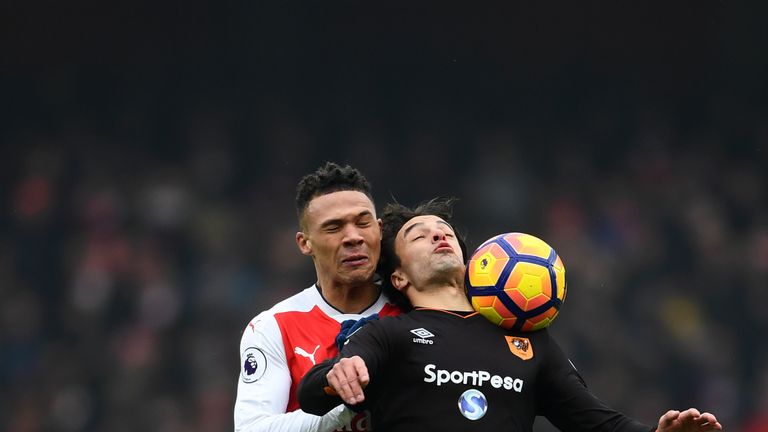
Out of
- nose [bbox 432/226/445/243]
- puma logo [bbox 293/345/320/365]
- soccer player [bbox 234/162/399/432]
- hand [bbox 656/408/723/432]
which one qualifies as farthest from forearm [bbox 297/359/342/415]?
hand [bbox 656/408/723/432]

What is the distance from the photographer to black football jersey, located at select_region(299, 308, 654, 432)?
446 centimetres

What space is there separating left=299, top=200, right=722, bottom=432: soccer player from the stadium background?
702cm

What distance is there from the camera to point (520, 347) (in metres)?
4.69

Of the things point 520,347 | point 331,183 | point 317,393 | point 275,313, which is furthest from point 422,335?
point 331,183

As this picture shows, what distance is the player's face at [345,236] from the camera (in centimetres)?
499

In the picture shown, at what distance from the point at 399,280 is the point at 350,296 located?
0.26 metres

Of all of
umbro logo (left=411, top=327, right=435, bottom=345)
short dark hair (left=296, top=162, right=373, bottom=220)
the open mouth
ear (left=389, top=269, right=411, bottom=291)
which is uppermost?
short dark hair (left=296, top=162, right=373, bottom=220)

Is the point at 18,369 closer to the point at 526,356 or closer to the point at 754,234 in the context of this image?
the point at 754,234

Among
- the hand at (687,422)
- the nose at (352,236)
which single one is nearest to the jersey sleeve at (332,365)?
the nose at (352,236)

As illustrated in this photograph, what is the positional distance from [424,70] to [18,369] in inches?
231

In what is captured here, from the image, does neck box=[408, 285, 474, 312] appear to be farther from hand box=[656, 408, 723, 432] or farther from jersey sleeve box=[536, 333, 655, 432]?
hand box=[656, 408, 723, 432]

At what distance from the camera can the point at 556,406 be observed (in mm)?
4754

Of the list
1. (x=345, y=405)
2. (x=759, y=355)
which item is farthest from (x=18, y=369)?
(x=345, y=405)

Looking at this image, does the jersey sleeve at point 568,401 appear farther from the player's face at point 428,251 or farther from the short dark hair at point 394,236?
the short dark hair at point 394,236
